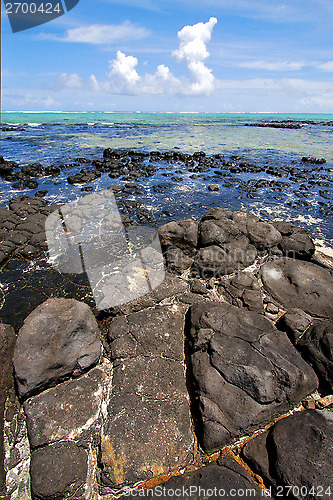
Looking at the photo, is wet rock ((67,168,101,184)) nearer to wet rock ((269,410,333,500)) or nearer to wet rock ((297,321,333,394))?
wet rock ((297,321,333,394))

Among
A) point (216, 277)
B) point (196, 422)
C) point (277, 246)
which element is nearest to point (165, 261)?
point (216, 277)

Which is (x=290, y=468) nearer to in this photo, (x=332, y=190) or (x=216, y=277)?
(x=216, y=277)

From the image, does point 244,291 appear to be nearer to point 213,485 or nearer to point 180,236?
point 180,236

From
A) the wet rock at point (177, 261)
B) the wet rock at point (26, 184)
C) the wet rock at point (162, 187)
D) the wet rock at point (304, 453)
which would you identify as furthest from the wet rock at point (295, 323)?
the wet rock at point (26, 184)

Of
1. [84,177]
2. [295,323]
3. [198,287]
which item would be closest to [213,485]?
[295,323]

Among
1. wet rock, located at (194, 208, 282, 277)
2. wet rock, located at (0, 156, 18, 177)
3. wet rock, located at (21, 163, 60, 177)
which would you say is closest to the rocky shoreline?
wet rock, located at (194, 208, 282, 277)

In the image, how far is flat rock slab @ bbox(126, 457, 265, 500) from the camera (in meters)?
3.02

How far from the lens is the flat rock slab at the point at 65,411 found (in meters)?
3.74

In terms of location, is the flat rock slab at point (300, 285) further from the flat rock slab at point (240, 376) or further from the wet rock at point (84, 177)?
the wet rock at point (84, 177)

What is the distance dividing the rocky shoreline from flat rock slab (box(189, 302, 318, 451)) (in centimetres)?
2

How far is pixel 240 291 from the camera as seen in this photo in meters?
6.61

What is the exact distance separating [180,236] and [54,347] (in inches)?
192

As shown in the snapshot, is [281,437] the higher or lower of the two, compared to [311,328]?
lower

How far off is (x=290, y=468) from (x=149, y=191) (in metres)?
14.3
